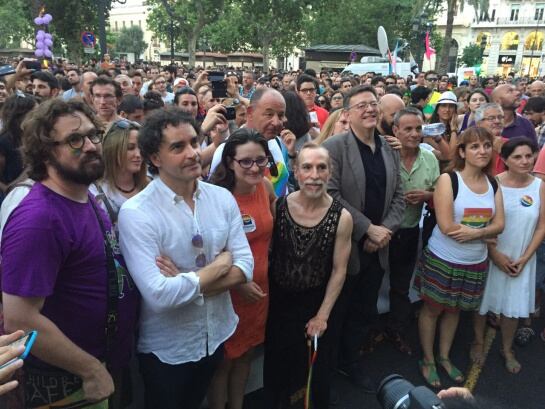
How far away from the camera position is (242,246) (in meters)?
2.18

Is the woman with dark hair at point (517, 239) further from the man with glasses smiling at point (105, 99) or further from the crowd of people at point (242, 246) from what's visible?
the man with glasses smiling at point (105, 99)

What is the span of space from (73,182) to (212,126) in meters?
1.55

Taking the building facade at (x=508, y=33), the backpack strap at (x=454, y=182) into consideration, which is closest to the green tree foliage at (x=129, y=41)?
the building facade at (x=508, y=33)

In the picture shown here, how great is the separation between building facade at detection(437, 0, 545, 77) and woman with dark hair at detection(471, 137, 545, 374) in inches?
2707

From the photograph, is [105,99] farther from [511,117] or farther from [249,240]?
[511,117]

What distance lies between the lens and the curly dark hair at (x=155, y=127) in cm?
201

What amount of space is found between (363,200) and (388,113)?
1495 mm

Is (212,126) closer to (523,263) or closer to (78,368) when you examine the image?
(78,368)

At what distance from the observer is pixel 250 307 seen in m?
2.52

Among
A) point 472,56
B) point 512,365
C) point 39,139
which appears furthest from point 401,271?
point 472,56

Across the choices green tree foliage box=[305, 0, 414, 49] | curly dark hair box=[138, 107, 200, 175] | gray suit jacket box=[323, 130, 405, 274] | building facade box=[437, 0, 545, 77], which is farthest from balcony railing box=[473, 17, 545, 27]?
curly dark hair box=[138, 107, 200, 175]

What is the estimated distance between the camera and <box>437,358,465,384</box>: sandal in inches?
130

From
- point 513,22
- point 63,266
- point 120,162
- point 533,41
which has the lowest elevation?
point 63,266

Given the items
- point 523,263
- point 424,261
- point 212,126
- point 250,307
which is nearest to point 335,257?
point 250,307
